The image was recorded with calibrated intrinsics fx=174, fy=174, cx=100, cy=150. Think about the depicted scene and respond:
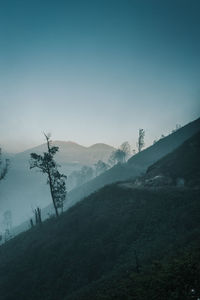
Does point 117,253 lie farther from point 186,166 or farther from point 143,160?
point 143,160

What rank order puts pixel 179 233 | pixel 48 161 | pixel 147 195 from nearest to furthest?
pixel 179 233 < pixel 147 195 < pixel 48 161

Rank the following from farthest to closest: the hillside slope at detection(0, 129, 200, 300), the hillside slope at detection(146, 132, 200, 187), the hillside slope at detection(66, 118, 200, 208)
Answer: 1. the hillside slope at detection(66, 118, 200, 208)
2. the hillside slope at detection(146, 132, 200, 187)
3. the hillside slope at detection(0, 129, 200, 300)

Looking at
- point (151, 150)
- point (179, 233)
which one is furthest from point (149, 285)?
point (151, 150)

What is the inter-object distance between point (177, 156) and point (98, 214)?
2233cm

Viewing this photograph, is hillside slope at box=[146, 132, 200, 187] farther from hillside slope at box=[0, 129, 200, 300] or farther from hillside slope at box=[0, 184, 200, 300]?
hillside slope at box=[0, 184, 200, 300]

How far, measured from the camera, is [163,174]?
33594mm

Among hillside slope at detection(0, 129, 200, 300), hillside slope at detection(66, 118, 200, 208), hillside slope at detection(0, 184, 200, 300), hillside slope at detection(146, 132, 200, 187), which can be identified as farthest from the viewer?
hillside slope at detection(66, 118, 200, 208)

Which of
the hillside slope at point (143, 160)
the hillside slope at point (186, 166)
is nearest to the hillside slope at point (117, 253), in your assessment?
the hillside slope at point (186, 166)

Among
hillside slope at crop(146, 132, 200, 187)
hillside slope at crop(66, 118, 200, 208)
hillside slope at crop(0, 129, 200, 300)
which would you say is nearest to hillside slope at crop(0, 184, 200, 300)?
hillside slope at crop(0, 129, 200, 300)

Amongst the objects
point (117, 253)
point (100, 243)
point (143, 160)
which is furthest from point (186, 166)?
point (143, 160)

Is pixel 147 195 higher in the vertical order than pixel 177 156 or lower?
lower

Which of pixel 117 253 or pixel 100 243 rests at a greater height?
pixel 100 243

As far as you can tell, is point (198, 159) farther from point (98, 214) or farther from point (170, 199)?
point (98, 214)

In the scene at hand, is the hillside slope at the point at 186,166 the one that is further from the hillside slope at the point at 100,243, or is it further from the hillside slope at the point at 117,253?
the hillside slope at the point at 100,243
